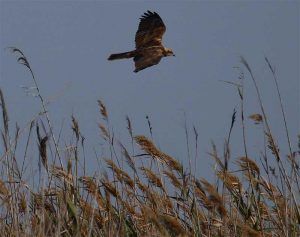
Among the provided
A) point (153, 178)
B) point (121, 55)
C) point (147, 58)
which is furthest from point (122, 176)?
point (121, 55)

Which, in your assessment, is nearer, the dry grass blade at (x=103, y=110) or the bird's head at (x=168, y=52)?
the dry grass blade at (x=103, y=110)

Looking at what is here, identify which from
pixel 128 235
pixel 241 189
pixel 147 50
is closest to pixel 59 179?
pixel 128 235

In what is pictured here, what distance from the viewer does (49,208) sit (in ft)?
12.6

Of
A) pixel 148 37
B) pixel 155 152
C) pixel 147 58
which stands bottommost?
pixel 155 152

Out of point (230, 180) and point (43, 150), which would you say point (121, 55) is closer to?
point (230, 180)

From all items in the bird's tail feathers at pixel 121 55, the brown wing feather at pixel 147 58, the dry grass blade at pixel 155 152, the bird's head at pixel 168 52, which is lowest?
the dry grass blade at pixel 155 152

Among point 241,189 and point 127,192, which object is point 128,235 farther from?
point 241,189

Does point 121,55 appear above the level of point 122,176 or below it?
above

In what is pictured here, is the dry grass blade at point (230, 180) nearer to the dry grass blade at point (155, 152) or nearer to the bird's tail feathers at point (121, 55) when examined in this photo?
the dry grass blade at point (155, 152)

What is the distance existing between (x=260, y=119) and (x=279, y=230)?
665mm

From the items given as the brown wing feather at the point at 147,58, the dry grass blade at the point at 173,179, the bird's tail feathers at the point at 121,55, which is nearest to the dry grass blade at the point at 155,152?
the dry grass blade at the point at 173,179

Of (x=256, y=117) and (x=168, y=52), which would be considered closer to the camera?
(x=256, y=117)

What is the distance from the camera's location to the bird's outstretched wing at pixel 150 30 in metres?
10.5

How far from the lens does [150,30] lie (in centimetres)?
1060
